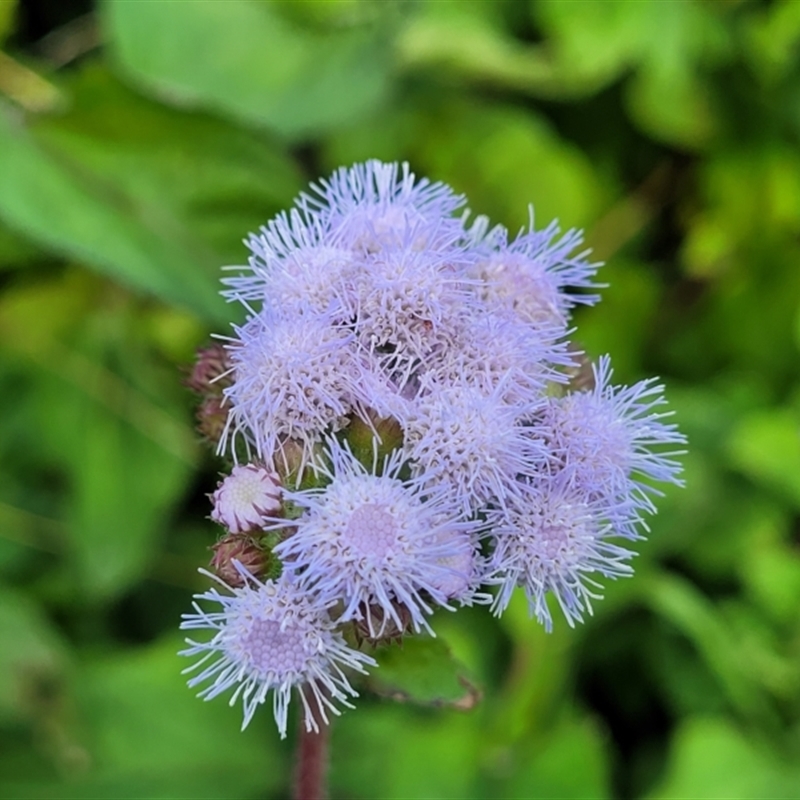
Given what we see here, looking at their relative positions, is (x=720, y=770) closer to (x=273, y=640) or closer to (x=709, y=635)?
(x=709, y=635)

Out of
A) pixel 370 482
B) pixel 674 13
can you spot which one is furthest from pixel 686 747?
pixel 674 13

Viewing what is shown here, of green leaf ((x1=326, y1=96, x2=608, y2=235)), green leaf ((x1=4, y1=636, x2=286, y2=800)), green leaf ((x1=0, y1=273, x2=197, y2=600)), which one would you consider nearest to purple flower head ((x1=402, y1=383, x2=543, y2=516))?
green leaf ((x1=4, y1=636, x2=286, y2=800))

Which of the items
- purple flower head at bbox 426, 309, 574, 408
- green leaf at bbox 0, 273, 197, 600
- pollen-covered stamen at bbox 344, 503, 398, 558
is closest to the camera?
pollen-covered stamen at bbox 344, 503, 398, 558

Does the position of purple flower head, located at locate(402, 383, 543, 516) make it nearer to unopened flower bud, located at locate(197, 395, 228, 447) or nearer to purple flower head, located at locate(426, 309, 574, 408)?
purple flower head, located at locate(426, 309, 574, 408)

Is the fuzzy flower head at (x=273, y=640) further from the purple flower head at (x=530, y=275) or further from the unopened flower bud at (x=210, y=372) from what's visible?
the purple flower head at (x=530, y=275)

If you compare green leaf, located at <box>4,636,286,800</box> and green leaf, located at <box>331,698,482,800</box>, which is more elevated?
green leaf, located at <box>331,698,482,800</box>

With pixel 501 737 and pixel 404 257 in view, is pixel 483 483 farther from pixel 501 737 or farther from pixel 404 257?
pixel 501 737
